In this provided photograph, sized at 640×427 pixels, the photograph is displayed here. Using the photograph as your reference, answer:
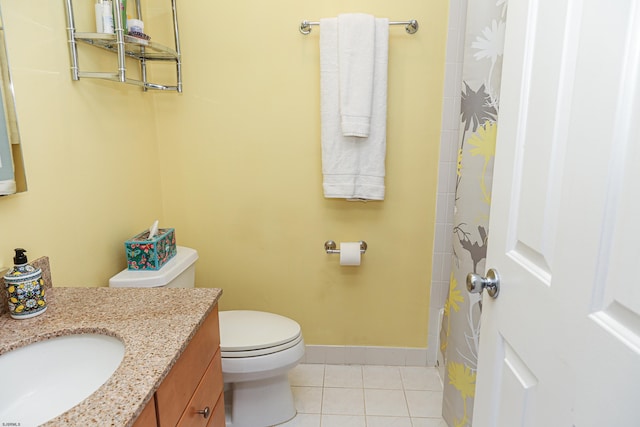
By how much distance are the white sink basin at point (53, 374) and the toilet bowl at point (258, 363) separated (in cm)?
71

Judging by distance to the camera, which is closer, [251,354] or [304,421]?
[251,354]

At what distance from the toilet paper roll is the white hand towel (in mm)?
562

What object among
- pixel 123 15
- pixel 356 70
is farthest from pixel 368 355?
pixel 123 15

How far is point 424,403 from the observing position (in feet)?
6.45

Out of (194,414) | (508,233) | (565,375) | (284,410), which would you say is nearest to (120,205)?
(194,414)

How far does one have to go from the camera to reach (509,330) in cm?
85

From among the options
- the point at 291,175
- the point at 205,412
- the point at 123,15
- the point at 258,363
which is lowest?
the point at 258,363

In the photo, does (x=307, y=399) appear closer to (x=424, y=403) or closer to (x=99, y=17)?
(x=424, y=403)

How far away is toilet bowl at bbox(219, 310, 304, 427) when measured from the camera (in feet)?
5.44

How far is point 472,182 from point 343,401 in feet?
4.08

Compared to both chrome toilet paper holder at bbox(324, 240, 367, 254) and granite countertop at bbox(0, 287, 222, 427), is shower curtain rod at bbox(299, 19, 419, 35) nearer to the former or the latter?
chrome toilet paper holder at bbox(324, 240, 367, 254)

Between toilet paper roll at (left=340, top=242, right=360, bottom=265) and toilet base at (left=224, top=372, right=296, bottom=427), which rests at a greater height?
toilet paper roll at (left=340, top=242, right=360, bottom=265)

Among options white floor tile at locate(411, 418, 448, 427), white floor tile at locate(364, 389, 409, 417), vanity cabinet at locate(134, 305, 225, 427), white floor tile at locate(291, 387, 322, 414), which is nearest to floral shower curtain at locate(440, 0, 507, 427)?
white floor tile at locate(411, 418, 448, 427)

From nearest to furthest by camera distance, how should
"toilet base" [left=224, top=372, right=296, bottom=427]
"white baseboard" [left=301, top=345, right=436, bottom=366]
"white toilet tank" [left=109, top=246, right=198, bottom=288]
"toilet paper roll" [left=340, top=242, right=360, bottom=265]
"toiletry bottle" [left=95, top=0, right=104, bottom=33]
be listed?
"toiletry bottle" [left=95, top=0, right=104, bottom=33] < "white toilet tank" [left=109, top=246, right=198, bottom=288] < "toilet base" [left=224, top=372, right=296, bottom=427] < "toilet paper roll" [left=340, top=242, right=360, bottom=265] < "white baseboard" [left=301, top=345, right=436, bottom=366]
